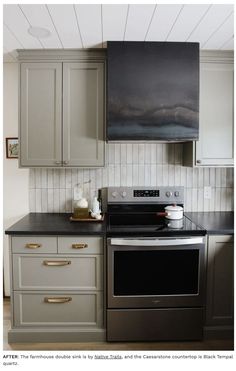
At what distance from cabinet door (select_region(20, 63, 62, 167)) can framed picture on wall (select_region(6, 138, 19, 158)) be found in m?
0.34

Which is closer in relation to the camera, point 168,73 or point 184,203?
point 168,73

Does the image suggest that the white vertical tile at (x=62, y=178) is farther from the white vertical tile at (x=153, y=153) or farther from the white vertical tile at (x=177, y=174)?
the white vertical tile at (x=177, y=174)

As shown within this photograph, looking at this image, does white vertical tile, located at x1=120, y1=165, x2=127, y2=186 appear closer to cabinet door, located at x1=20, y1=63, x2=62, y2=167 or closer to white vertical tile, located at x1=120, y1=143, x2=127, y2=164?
white vertical tile, located at x1=120, y1=143, x2=127, y2=164

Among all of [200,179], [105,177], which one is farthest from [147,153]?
[200,179]

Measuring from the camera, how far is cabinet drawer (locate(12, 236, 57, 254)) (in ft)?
6.95

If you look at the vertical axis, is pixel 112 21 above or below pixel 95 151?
above

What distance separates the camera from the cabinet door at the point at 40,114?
2361 mm

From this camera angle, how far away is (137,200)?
→ 8.70ft

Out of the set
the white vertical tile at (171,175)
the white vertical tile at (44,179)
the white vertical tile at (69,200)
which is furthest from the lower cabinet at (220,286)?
the white vertical tile at (44,179)

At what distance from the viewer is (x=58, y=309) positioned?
2.16m

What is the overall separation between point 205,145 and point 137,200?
0.74m
